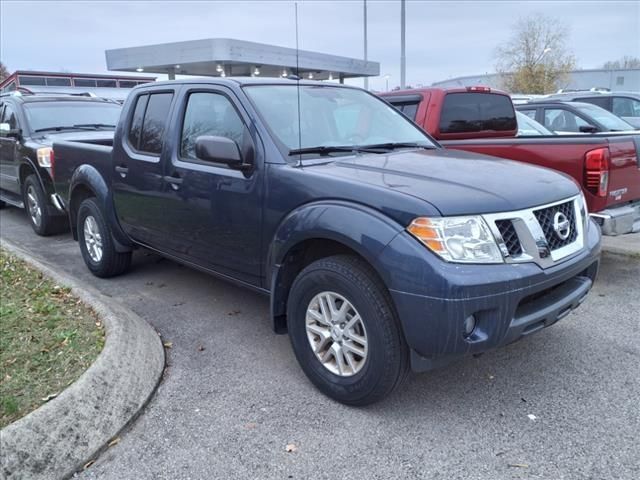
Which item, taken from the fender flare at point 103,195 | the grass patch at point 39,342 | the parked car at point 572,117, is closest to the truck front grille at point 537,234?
the grass patch at point 39,342

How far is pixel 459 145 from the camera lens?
5691 mm

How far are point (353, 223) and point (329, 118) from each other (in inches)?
55.9

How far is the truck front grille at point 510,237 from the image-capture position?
2.78 meters

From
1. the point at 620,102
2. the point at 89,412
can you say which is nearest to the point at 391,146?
the point at 89,412

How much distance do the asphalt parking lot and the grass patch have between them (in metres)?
0.52

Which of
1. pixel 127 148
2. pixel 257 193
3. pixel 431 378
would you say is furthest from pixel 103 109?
pixel 431 378

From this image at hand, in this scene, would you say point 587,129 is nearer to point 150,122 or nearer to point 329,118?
point 329,118

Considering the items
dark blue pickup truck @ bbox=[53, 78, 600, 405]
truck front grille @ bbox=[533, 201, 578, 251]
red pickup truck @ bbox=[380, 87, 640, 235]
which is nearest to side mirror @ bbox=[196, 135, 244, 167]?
dark blue pickup truck @ bbox=[53, 78, 600, 405]

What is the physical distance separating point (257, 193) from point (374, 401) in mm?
1468

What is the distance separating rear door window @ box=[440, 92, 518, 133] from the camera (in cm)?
636

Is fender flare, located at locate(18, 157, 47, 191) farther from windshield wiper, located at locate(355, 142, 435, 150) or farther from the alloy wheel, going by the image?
the alloy wheel

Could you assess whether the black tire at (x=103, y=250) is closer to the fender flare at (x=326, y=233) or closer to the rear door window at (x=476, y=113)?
the fender flare at (x=326, y=233)

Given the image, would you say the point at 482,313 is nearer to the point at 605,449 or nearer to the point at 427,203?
the point at 427,203

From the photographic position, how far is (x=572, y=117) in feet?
28.7
